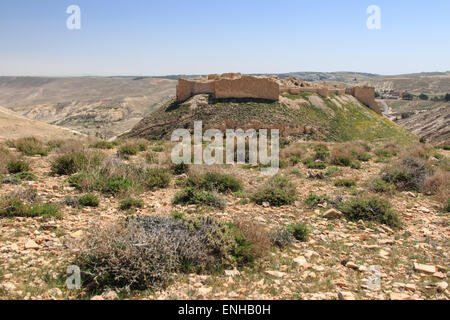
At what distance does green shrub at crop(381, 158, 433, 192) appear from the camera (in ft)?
21.5

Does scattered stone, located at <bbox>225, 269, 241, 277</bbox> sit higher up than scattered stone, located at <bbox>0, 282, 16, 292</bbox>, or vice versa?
scattered stone, located at <bbox>0, 282, 16, 292</bbox>

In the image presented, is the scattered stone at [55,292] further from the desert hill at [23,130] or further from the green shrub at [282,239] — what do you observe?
the desert hill at [23,130]

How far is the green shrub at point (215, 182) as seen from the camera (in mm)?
6035

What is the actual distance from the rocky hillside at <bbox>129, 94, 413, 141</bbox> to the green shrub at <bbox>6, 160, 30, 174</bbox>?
13.4 m

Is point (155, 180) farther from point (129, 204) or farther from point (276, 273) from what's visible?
point (276, 273)

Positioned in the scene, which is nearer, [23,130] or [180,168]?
[180,168]

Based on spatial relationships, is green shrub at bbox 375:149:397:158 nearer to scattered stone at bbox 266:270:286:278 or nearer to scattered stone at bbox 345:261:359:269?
scattered stone at bbox 345:261:359:269

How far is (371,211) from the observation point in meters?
4.82

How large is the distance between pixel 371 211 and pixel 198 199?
9.66ft

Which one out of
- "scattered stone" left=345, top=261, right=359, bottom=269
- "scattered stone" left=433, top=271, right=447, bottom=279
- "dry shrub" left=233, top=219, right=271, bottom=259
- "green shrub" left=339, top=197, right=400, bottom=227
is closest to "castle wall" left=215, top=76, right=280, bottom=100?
"green shrub" left=339, top=197, right=400, bottom=227

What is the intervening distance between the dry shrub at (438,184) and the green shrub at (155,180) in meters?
5.51

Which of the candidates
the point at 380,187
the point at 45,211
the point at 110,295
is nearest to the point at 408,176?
the point at 380,187
